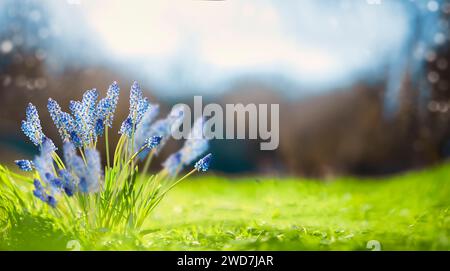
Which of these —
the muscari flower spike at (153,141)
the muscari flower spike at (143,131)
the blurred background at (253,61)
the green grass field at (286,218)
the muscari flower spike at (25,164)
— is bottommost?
the green grass field at (286,218)

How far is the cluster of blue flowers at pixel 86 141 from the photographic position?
215cm

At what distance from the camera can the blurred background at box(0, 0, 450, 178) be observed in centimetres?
251

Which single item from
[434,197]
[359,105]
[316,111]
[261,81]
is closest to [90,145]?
[261,81]

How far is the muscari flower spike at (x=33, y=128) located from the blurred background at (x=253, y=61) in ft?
0.51

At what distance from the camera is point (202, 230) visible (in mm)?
2383

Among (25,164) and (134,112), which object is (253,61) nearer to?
(134,112)

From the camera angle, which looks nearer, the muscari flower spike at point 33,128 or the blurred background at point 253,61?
the muscari flower spike at point 33,128

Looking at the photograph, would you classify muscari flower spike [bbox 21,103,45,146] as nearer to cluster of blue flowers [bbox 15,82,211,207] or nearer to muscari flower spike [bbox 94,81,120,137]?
cluster of blue flowers [bbox 15,82,211,207]

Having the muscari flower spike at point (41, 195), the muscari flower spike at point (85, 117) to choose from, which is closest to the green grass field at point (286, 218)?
the muscari flower spike at point (41, 195)

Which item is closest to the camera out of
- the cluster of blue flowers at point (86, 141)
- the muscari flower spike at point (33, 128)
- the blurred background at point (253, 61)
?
the cluster of blue flowers at point (86, 141)

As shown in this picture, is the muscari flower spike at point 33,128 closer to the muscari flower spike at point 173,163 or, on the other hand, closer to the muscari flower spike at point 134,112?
the muscari flower spike at point 134,112
